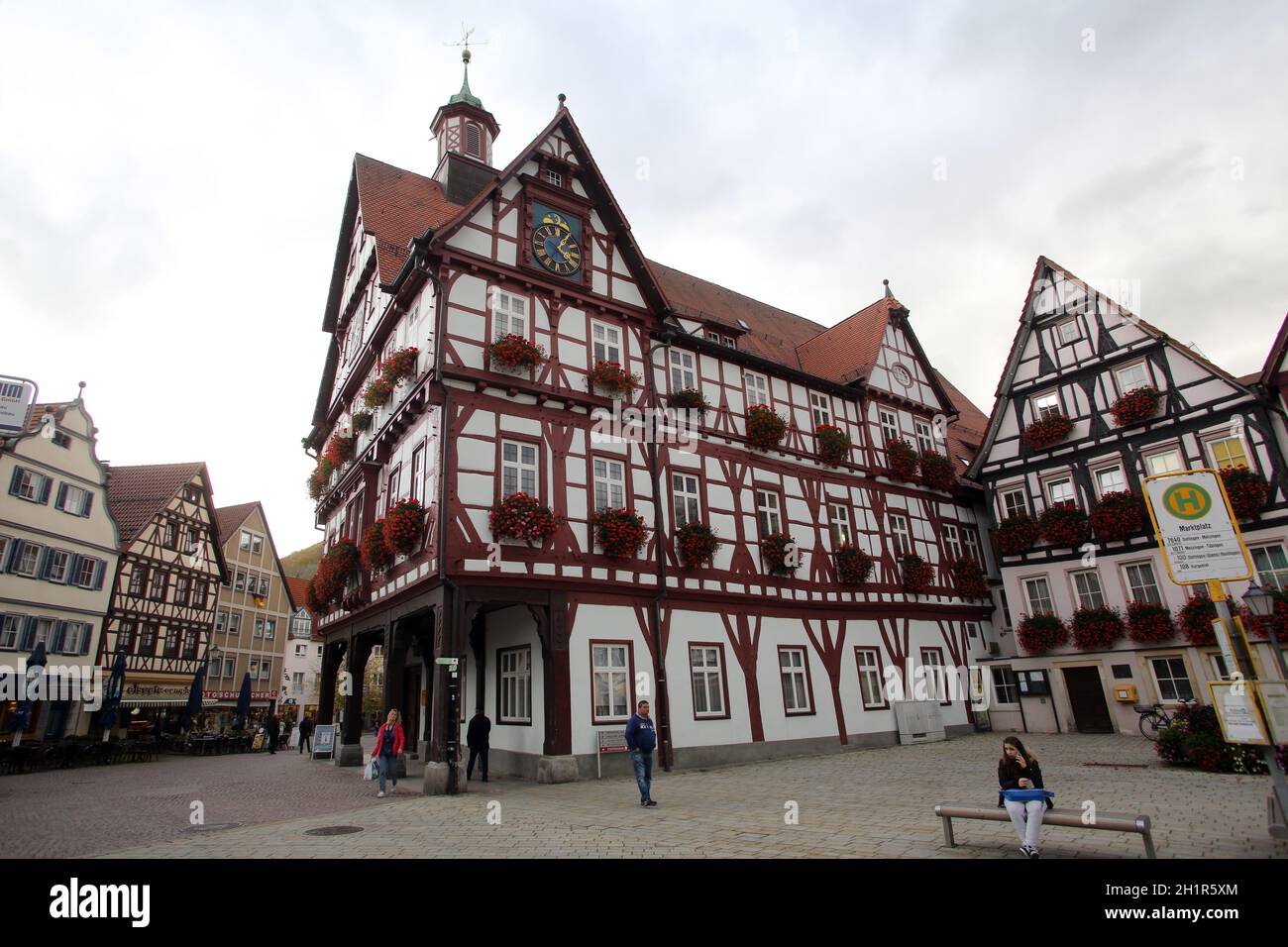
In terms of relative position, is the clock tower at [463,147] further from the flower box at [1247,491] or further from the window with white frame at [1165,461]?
the flower box at [1247,491]

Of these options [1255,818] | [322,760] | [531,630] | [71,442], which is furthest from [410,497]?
[71,442]

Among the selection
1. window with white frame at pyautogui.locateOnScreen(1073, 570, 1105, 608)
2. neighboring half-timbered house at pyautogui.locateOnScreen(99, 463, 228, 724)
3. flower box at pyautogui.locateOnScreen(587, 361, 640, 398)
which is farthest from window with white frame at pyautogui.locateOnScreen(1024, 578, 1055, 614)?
neighboring half-timbered house at pyautogui.locateOnScreen(99, 463, 228, 724)

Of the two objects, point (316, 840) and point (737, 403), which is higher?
point (737, 403)

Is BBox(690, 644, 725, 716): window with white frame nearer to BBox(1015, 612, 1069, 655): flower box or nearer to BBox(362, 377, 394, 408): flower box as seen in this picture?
BBox(362, 377, 394, 408): flower box

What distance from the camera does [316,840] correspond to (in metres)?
9.05

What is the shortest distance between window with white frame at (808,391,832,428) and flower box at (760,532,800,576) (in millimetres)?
5355

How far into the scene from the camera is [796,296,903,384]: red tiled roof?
26094mm

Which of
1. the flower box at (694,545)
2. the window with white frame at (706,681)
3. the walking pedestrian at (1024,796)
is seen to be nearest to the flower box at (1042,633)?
the window with white frame at (706,681)

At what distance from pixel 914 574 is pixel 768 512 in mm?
6068

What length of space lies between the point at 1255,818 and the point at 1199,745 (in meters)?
5.80

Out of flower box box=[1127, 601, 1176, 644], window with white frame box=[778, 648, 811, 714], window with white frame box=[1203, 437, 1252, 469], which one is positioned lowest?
window with white frame box=[778, 648, 811, 714]

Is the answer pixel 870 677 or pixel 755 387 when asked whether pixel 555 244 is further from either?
pixel 870 677

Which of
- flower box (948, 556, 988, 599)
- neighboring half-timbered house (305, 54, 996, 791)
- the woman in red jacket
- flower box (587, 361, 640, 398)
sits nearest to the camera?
the woman in red jacket
